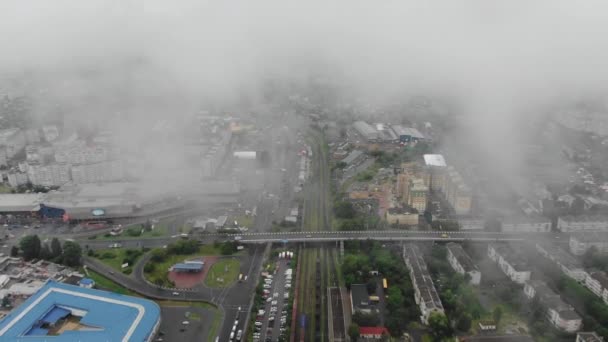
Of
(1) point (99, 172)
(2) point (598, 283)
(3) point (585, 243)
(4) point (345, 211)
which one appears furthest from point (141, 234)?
(3) point (585, 243)

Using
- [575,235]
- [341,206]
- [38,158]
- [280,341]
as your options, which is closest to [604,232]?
[575,235]

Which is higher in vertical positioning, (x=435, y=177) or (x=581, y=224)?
(x=435, y=177)

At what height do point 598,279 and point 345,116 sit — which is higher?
point 345,116

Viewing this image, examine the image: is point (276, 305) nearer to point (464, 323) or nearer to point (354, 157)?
point (464, 323)

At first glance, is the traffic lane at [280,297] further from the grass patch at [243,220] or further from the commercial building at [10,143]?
the commercial building at [10,143]

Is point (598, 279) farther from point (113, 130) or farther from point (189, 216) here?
point (113, 130)

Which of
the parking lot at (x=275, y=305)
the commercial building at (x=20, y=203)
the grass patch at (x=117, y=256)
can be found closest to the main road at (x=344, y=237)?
the grass patch at (x=117, y=256)
